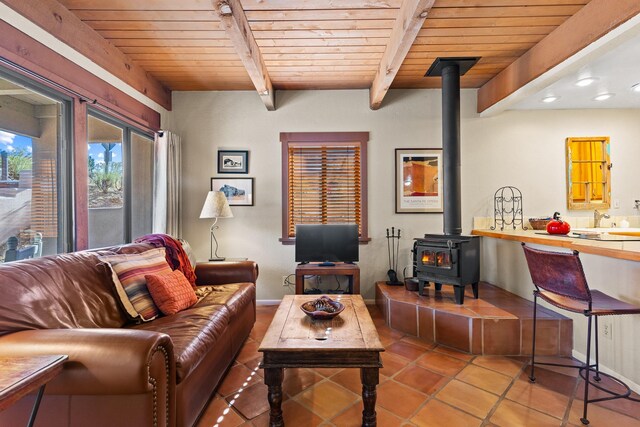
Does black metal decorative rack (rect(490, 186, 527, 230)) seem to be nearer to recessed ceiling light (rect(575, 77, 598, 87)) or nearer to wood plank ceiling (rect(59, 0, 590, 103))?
recessed ceiling light (rect(575, 77, 598, 87))

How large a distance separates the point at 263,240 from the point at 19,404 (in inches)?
102

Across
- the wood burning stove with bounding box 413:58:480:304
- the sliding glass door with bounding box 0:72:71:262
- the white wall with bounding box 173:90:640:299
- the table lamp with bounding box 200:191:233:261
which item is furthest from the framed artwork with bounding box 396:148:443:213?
the sliding glass door with bounding box 0:72:71:262

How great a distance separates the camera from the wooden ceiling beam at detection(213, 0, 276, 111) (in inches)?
70.5

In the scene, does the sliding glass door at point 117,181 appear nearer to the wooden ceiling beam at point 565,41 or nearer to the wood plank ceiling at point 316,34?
the wood plank ceiling at point 316,34

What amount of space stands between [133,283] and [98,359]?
0.86 metres

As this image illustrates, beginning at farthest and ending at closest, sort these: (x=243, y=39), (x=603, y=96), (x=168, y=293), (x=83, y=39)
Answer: (x=603, y=96)
(x=83, y=39)
(x=243, y=39)
(x=168, y=293)

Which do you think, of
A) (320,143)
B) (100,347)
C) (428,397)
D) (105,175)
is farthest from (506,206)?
(105,175)

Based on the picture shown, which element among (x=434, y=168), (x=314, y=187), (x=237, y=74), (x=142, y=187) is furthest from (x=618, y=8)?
(x=142, y=187)

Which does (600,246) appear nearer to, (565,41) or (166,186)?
(565,41)

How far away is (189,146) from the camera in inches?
145

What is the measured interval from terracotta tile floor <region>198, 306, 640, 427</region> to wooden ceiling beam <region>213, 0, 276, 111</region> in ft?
7.82

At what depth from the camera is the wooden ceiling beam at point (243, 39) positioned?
1791 millimetres

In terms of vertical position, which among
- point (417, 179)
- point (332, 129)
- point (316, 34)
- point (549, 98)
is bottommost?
point (417, 179)

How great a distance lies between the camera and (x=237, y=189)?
12.0 ft
